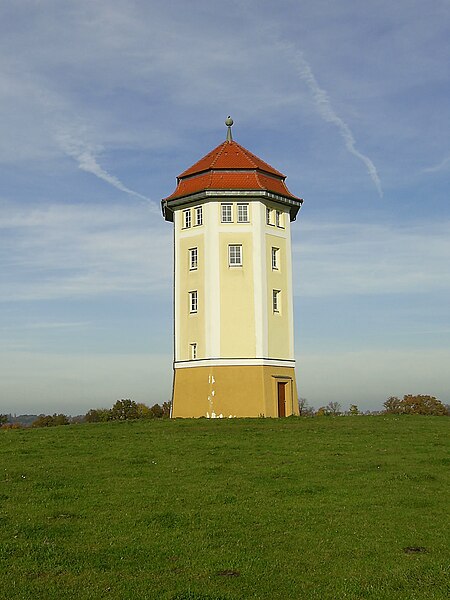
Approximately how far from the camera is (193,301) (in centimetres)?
4703

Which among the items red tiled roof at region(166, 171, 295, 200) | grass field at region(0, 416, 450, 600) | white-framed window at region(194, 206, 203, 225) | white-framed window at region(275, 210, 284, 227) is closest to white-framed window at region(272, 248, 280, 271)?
white-framed window at region(275, 210, 284, 227)

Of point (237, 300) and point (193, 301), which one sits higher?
point (193, 301)

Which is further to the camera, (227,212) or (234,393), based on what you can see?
(227,212)

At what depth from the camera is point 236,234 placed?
46.7 m

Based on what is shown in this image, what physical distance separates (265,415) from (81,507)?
28196mm

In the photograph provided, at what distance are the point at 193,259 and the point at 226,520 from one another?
33581mm

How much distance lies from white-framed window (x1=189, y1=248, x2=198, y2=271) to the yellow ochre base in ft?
23.6

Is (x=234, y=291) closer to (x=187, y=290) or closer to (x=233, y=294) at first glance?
(x=233, y=294)

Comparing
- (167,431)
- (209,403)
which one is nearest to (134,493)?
(167,431)

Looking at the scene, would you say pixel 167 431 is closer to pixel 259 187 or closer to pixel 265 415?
pixel 265 415

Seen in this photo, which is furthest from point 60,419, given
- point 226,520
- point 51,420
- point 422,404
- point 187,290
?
point 226,520

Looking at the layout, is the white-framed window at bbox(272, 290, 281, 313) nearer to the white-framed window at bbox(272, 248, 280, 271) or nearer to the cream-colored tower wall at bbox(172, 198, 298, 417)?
the cream-colored tower wall at bbox(172, 198, 298, 417)

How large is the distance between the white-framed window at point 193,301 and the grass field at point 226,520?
65.2ft

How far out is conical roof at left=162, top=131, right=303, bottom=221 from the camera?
154 ft
